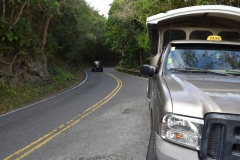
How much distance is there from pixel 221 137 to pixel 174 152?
0.47 metres

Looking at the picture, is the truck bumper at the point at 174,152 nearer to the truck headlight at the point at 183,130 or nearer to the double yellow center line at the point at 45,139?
the truck headlight at the point at 183,130

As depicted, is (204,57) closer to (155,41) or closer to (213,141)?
(213,141)

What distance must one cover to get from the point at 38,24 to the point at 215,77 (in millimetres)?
17324

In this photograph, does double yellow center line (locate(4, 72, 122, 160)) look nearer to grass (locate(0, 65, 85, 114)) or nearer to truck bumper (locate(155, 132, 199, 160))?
truck bumper (locate(155, 132, 199, 160))

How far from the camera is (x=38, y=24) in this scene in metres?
18.6

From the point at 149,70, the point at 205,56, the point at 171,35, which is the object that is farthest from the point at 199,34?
the point at 149,70

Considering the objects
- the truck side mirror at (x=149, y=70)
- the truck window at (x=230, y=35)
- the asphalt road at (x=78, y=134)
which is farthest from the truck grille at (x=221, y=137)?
the truck window at (x=230, y=35)

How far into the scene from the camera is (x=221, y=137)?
2.28 metres

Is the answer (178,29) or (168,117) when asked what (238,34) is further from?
(168,117)

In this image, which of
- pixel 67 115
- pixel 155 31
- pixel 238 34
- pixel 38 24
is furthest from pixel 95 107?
pixel 38 24

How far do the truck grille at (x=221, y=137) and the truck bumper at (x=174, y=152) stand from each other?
0.10m

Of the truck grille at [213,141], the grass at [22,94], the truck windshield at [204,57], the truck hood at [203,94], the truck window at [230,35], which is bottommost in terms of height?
the grass at [22,94]

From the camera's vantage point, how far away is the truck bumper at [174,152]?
235cm

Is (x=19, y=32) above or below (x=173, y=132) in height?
above
